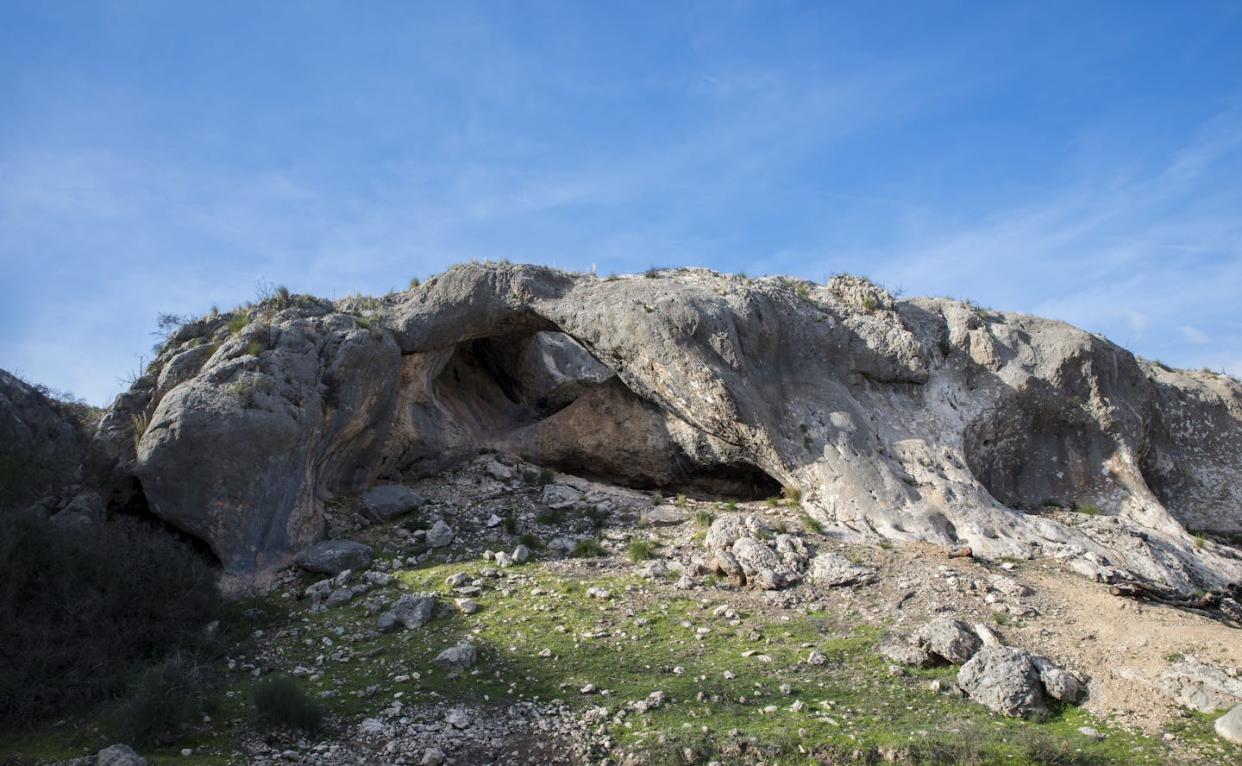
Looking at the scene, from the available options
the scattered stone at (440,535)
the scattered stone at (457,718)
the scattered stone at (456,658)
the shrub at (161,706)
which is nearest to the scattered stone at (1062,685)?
the scattered stone at (457,718)

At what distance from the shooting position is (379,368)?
16281 mm

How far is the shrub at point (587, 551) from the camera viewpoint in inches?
563

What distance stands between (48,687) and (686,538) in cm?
861

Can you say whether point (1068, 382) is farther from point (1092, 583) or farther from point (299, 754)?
point (299, 754)

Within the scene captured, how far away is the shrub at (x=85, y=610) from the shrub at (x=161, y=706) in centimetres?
87

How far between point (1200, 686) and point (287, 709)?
9536 mm

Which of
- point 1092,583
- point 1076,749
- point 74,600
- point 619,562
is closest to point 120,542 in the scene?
point 74,600

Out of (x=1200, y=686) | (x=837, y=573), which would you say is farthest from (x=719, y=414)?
(x=1200, y=686)

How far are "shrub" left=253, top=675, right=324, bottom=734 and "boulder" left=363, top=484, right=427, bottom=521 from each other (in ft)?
20.3

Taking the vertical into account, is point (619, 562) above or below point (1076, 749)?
above

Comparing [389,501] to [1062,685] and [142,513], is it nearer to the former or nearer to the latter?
[142,513]

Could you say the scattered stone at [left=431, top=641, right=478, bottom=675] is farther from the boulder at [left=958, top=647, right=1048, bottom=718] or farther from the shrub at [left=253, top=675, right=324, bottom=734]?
the boulder at [left=958, top=647, right=1048, bottom=718]

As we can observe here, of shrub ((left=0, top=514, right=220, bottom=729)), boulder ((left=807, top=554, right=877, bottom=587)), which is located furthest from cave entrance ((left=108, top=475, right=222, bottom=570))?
boulder ((left=807, top=554, right=877, bottom=587))

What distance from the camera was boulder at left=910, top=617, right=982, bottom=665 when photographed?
10.8m
